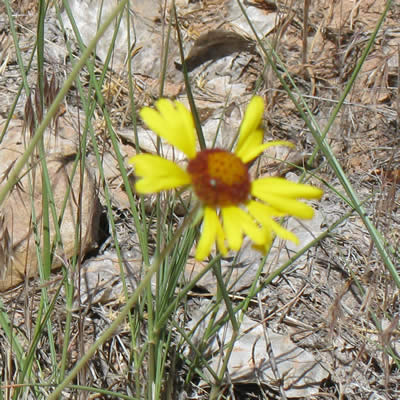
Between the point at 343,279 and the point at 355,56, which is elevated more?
the point at 355,56

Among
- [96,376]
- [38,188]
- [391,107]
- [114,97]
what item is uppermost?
[391,107]

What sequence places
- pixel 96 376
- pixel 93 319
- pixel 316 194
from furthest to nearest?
pixel 93 319, pixel 96 376, pixel 316 194

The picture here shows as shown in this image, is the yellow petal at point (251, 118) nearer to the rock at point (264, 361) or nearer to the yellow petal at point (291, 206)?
the yellow petal at point (291, 206)

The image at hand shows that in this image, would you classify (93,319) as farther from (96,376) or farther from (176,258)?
(176,258)

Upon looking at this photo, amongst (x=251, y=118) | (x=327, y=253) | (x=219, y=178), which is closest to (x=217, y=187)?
(x=219, y=178)

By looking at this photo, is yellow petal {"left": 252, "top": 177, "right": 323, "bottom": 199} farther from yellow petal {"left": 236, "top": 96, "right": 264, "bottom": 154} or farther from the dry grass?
the dry grass

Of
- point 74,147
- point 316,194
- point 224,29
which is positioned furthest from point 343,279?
point 224,29

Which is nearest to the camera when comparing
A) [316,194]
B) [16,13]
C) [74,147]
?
[316,194]
